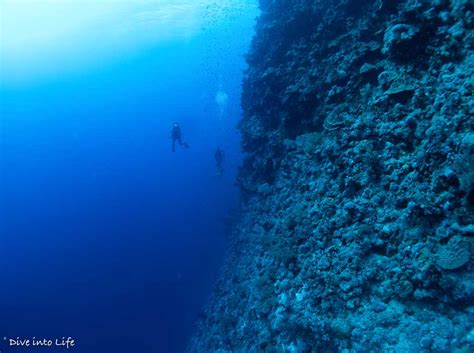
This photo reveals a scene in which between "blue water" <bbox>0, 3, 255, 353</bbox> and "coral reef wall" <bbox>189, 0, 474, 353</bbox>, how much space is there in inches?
456

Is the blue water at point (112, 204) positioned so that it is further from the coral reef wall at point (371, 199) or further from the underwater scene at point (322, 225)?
the coral reef wall at point (371, 199)

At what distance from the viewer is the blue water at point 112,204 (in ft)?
68.7

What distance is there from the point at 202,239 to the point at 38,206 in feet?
101

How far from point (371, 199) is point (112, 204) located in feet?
116

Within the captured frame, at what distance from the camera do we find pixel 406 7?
4664 mm

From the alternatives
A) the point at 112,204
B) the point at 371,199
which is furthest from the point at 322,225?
the point at 112,204

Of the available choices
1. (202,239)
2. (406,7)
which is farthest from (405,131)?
(202,239)

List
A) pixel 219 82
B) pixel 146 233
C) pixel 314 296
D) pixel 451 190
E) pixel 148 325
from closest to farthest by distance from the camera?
1. pixel 451 190
2. pixel 314 296
3. pixel 148 325
4. pixel 146 233
5. pixel 219 82

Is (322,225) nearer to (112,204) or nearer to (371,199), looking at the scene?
(371,199)

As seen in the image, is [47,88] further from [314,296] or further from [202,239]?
[314,296]

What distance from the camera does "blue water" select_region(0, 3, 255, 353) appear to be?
20953 millimetres

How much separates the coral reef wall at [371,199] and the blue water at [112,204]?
11585 millimetres

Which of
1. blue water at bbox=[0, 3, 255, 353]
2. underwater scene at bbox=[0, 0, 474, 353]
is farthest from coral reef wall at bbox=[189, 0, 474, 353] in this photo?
blue water at bbox=[0, 3, 255, 353]

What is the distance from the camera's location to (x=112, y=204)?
35.8 m
